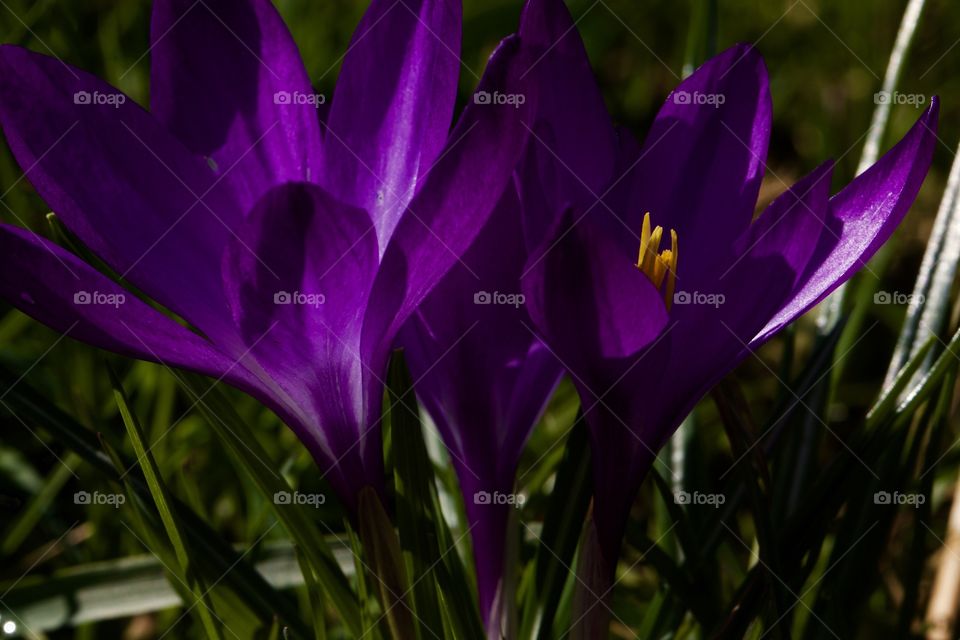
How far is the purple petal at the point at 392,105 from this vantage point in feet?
1.67

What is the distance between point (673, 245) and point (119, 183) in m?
0.26

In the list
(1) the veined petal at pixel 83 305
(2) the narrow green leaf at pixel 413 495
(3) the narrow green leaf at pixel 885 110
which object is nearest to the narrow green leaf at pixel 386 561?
(2) the narrow green leaf at pixel 413 495

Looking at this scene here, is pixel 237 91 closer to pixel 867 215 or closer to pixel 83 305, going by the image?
pixel 83 305

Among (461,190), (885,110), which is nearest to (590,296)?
(461,190)

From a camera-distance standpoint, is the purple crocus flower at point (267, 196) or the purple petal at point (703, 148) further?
the purple petal at point (703, 148)

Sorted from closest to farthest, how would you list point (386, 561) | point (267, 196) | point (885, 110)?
point (267, 196)
point (386, 561)
point (885, 110)

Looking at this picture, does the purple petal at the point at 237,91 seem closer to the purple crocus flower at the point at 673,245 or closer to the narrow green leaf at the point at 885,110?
the purple crocus flower at the point at 673,245

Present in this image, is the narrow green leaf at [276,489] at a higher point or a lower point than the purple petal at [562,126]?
lower

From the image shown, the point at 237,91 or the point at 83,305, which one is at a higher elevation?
the point at 237,91

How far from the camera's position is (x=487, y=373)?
1.77ft

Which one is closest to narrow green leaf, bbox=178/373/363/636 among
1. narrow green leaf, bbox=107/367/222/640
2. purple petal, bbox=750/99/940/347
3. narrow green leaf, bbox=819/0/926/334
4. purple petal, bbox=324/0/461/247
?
narrow green leaf, bbox=107/367/222/640

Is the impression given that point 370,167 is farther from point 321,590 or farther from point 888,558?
point 888,558

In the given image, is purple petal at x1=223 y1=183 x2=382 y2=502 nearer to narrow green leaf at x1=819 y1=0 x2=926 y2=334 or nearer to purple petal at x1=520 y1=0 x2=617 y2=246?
purple petal at x1=520 y1=0 x2=617 y2=246

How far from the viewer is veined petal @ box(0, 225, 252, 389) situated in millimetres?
434
